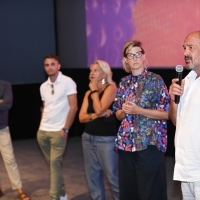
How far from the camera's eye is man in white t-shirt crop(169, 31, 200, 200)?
248cm

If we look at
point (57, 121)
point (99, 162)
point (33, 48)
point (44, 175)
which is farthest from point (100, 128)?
point (33, 48)

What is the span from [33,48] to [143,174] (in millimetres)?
6153

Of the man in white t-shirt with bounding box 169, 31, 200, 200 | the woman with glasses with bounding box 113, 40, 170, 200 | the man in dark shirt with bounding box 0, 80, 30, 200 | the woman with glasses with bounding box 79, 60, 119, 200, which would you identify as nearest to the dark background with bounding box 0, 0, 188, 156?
the man in dark shirt with bounding box 0, 80, 30, 200

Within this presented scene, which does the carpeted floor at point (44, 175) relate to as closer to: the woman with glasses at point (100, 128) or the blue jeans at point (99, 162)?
the blue jeans at point (99, 162)

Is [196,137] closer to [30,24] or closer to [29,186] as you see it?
[29,186]

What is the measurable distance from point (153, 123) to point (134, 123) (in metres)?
0.14

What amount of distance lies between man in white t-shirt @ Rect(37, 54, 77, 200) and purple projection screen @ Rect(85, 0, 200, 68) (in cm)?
220

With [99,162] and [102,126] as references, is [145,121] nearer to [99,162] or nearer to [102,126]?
[102,126]

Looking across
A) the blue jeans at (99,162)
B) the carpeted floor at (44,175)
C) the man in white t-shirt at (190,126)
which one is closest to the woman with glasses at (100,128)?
the blue jeans at (99,162)

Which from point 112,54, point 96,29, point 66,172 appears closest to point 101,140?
point 66,172

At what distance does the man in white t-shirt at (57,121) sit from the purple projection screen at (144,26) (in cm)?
220

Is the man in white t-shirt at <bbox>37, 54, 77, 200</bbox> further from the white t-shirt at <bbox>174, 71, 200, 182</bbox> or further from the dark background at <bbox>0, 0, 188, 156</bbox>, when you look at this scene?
the dark background at <bbox>0, 0, 188, 156</bbox>

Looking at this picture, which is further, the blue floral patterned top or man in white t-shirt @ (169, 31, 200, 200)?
the blue floral patterned top

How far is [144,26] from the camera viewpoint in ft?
22.4
